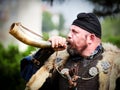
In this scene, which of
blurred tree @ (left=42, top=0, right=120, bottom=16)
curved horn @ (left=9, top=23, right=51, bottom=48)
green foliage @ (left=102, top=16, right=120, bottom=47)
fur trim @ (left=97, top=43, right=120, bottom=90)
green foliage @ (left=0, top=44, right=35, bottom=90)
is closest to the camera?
fur trim @ (left=97, top=43, right=120, bottom=90)

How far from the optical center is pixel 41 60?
444 centimetres

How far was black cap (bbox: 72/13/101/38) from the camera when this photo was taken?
13.9 feet

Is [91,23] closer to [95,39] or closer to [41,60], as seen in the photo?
[95,39]

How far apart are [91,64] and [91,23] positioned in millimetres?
328

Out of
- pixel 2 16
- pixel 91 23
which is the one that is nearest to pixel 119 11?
pixel 91 23

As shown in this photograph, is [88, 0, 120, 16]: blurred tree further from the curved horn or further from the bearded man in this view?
the curved horn

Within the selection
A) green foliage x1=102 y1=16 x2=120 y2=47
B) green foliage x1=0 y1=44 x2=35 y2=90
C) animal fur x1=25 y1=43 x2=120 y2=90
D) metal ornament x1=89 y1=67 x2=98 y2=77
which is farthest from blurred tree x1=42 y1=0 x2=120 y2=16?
green foliage x1=0 y1=44 x2=35 y2=90

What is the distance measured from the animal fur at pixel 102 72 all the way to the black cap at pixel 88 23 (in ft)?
0.61

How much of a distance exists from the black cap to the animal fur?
19 cm

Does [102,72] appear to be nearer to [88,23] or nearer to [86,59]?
[86,59]

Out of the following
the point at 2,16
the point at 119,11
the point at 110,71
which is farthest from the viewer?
the point at 2,16

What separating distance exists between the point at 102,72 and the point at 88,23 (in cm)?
41

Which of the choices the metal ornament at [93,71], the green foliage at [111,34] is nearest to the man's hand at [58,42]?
the metal ornament at [93,71]

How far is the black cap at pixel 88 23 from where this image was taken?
4.22 m
